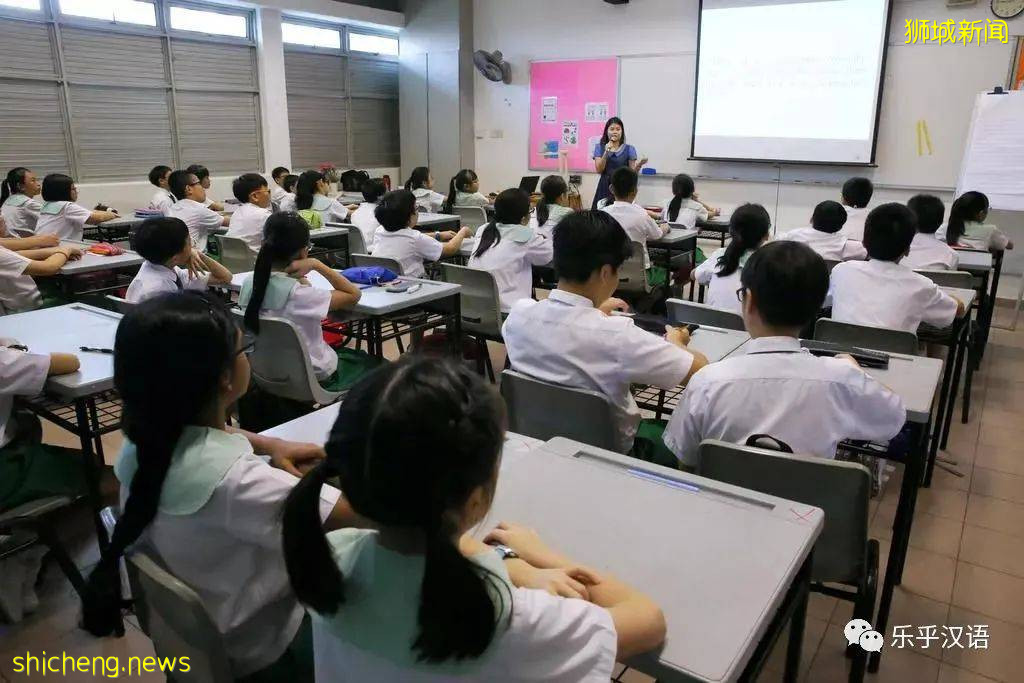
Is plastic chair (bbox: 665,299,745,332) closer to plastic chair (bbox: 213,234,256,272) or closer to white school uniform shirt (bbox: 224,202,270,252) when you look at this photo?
plastic chair (bbox: 213,234,256,272)

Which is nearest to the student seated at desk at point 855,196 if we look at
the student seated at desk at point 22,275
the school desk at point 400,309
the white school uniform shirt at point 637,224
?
the white school uniform shirt at point 637,224

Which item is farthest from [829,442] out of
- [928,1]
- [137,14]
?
[137,14]

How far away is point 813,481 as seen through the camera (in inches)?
56.9

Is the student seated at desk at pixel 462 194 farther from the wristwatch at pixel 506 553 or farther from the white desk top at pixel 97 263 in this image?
the wristwatch at pixel 506 553

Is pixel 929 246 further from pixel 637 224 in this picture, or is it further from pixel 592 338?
pixel 592 338

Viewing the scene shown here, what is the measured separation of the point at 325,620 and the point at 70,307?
94.9 inches

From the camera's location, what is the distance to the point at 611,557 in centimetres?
109

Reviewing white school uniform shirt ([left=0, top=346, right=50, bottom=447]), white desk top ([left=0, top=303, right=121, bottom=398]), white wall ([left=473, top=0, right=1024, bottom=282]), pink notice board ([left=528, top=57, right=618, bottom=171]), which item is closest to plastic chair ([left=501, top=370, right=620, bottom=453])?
white desk top ([left=0, top=303, right=121, bottom=398])

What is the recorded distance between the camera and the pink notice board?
802cm

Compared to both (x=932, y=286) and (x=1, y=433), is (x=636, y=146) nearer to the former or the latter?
(x=932, y=286)

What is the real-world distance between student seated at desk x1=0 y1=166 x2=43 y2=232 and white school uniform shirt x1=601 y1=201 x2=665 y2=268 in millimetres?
3943

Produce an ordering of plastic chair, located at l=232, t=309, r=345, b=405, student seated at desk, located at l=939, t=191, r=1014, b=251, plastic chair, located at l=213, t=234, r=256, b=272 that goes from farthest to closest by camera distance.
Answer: plastic chair, located at l=213, t=234, r=256, b=272 → student seated at desk, located at l=939, t=191, r=1014, b=251 → plastic chair, located at l=232, t=309, r=345, b=405

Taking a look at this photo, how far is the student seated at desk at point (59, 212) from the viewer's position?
472 cm

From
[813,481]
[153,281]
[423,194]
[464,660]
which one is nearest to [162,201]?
[423,194]
